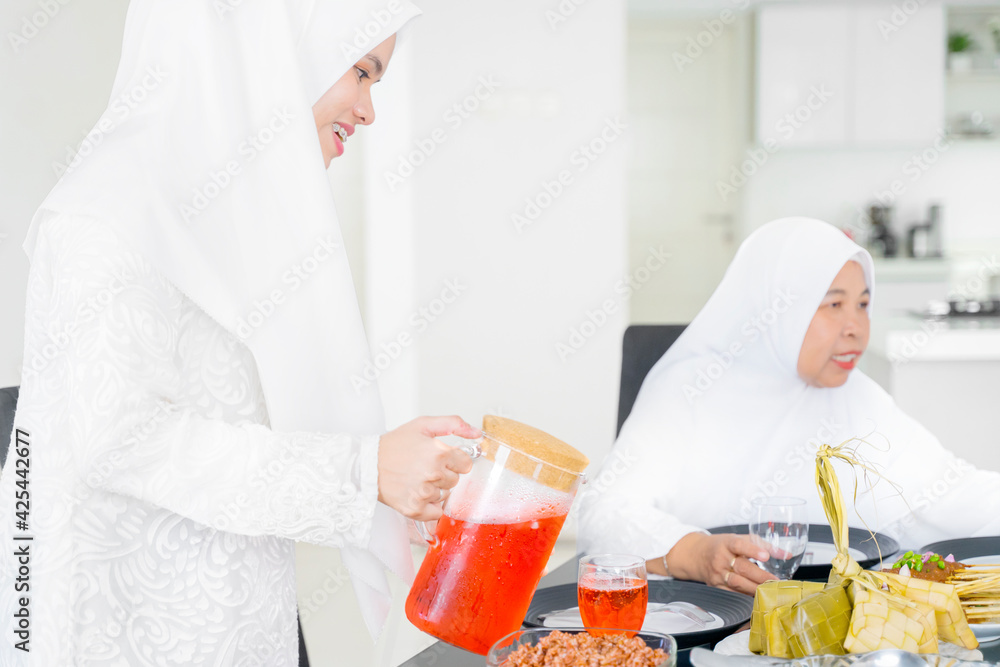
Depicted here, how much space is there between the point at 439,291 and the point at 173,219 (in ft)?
9.61

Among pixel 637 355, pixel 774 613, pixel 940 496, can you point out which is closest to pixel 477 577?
pixel 774 613

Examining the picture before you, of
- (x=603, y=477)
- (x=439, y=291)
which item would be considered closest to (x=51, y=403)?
(x=603, y=477)

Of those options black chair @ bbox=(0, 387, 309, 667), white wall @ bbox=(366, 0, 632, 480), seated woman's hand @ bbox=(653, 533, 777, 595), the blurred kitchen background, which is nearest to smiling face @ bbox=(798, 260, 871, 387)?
seated woman's hand @ bbox=(653, 533, 777, 595)

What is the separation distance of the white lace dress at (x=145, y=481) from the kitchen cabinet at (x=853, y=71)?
500 cm

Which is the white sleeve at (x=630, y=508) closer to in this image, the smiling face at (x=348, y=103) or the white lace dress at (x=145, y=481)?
the white lace dress at (x=145, y=481)

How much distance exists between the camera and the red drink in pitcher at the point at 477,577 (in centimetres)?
83

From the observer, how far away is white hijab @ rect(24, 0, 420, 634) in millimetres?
923

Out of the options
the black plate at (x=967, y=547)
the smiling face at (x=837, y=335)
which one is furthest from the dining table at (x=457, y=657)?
the smiling face at (x=837, y=335)

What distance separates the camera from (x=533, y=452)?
2.61 feet

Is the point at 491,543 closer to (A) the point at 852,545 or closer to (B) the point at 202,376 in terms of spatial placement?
(B) the point at 202,376

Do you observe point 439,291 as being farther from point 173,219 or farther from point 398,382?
point 173,219

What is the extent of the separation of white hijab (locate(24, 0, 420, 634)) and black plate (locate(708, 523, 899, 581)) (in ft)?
1.62

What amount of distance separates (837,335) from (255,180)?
4.09 ft

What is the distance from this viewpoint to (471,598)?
83 centimetres
